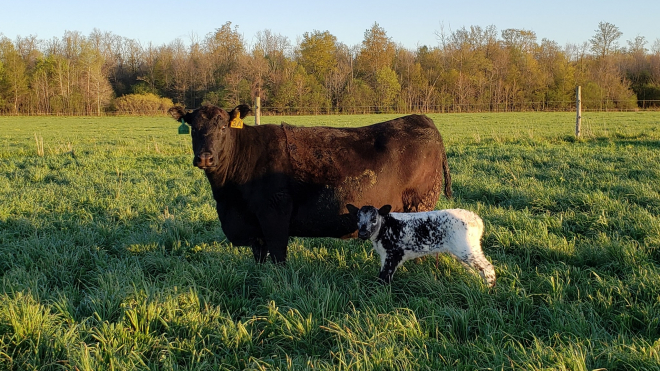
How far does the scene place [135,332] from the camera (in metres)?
3.27

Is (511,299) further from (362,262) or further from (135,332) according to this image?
(135,332)

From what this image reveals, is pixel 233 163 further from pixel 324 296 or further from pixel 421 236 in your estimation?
pixel 421 236

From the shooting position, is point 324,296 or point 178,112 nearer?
point 324,296

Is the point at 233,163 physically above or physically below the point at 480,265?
above

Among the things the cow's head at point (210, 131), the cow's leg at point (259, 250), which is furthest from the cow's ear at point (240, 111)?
the cow's leg at point (259, 250)

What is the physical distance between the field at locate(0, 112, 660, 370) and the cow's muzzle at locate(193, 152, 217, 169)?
105cm

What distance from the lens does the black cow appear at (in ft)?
16.1

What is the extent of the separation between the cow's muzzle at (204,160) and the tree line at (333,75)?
51.1 metres

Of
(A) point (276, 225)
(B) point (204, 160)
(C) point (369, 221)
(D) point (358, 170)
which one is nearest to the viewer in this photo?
(C) point (369, 221)

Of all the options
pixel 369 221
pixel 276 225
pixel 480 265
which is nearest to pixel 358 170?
pixel 369 221

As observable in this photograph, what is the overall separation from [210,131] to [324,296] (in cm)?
227

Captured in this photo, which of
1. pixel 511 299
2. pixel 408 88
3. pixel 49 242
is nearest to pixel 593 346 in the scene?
pixel 511 299

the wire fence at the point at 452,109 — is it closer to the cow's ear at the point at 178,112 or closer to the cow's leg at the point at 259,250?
the cow's ear at the point at 178,112

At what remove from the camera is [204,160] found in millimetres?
4598
